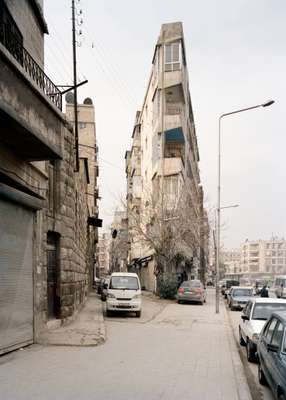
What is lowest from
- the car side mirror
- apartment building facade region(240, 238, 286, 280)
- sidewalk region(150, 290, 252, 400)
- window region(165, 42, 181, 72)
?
apartment building facade region(240, 238, 286, 280)

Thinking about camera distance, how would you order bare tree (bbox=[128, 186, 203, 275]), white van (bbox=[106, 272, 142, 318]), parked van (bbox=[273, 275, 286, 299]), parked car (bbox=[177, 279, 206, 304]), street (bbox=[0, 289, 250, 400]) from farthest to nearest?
1. parked van (bbox=[273, 275, 286, 299])
2. bare tree (bbox=[128, 186, 203, 275])
3. parked car (bbox=[177, 279, 206, 304])
4. white van (bbox=[106, 272, 142, 318])
5. street (bbox=[0, 289, 250, 400])

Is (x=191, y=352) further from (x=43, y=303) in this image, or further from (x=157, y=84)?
(x=157, y=84)

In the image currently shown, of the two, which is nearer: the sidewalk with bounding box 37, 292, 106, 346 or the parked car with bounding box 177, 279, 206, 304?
the sidewalk with bounding box 37, 292, 106, 346

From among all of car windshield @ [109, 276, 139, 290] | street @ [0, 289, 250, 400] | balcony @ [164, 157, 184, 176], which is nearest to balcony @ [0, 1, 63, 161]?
street @ [0, 289, 250, 400]

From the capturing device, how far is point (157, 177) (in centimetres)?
4394

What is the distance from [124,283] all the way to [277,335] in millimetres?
15088

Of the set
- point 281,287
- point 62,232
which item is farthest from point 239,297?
point 62,232

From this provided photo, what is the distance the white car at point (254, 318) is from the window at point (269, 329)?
2.62 m

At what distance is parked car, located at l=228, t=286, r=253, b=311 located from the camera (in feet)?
99.4

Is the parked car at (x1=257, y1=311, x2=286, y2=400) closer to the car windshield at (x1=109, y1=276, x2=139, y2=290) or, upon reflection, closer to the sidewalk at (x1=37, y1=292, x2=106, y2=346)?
the sidewalk at (x1=37, y1=292, x2=106, y2=346)

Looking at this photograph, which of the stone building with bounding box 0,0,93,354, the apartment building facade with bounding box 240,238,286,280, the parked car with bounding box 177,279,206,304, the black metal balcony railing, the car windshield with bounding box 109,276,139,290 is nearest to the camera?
the stone building with bounding box 0,0,93,354

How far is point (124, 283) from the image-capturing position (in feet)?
74.0

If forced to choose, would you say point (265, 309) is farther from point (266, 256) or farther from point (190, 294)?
point (266, 256)

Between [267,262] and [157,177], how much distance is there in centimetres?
14082
